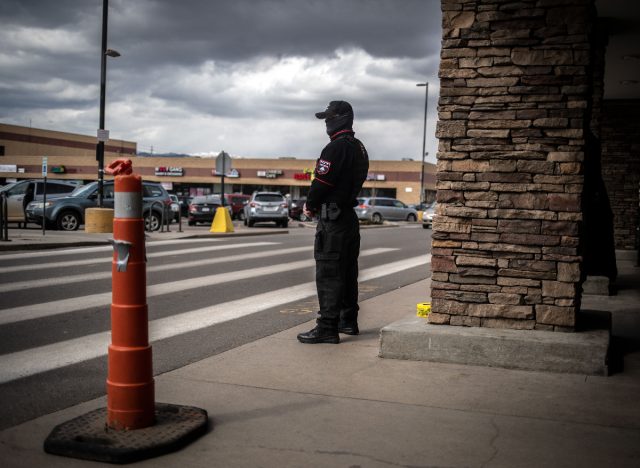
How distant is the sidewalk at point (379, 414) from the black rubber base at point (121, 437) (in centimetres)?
5

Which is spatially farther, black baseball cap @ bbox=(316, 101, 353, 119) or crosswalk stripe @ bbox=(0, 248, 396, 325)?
crosswalk stripe @ bbox=(0, 248, 396, 325)

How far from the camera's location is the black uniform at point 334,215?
230 inches

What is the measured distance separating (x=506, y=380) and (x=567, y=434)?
107 cm

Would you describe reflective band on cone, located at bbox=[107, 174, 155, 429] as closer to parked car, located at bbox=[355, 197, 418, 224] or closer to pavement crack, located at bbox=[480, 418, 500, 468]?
pavement crack, located at bbox=[480, 418, 500, 468]

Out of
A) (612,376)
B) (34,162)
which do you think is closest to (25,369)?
(612,376)

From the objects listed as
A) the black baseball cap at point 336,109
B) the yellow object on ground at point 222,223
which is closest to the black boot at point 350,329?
the black baseball cap at point 336,109

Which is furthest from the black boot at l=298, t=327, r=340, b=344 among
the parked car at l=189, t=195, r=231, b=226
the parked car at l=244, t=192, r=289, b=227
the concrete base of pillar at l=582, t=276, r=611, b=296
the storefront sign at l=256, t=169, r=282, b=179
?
the storefront sign at l=256, t=169, r=282, b=179

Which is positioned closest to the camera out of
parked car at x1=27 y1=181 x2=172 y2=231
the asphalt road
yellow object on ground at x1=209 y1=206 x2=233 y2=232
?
the asphalt road

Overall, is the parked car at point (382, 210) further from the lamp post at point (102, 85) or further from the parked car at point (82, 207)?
the lamp post at point (102, 85)

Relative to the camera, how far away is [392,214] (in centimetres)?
4247

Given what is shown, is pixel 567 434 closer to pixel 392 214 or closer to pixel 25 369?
pixel 25 369

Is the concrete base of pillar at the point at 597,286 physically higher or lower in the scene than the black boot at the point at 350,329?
higher

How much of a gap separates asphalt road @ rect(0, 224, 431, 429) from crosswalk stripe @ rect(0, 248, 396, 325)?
1cm

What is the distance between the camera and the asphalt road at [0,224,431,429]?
16.0ft
